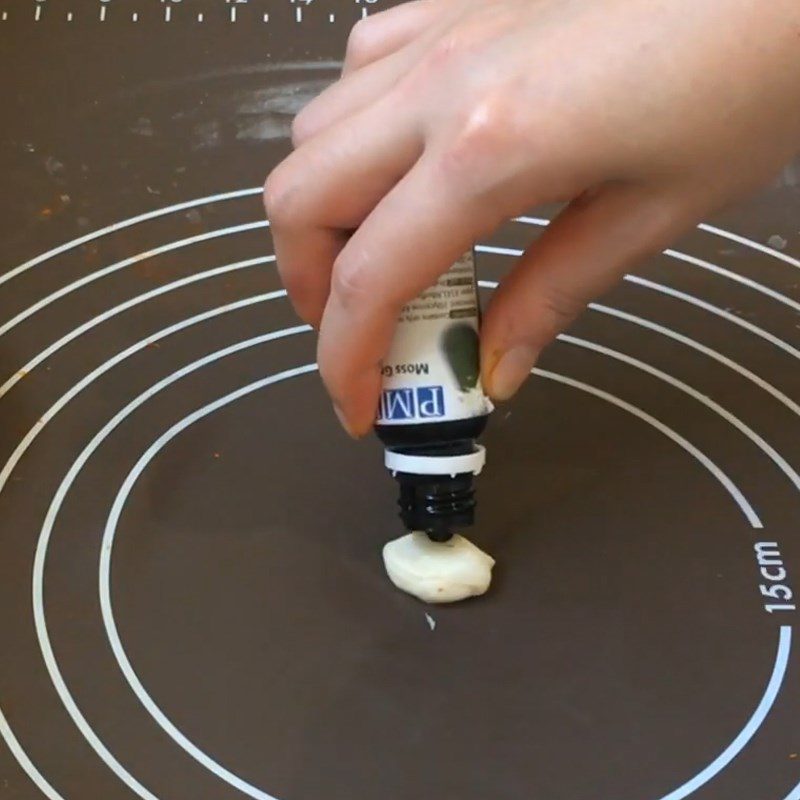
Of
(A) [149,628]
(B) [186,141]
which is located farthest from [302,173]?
(B) [186,141]

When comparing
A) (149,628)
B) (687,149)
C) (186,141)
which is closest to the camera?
(687,149)

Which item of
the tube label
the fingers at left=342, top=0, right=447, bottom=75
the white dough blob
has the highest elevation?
the fingers at left=342, top=0, right=447, bottom=75

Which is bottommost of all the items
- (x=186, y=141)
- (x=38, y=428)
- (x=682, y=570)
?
(x=682, y=570)

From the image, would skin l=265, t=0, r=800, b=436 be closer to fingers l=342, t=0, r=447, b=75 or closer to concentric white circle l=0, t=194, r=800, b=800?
fingers l=342, t=0, r=447, b=75

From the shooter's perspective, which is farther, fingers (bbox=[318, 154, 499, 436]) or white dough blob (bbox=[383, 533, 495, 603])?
white dough blob (bbox=[383, 533, 495, 603])

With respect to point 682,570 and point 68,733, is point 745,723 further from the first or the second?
point 68,733

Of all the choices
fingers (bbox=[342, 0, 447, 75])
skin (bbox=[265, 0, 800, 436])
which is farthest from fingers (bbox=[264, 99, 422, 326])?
fingers (bbox=[342, 0, 447, 75])

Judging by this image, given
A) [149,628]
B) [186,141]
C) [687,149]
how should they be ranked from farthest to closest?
[186,141] < [149,628] < [687,149]

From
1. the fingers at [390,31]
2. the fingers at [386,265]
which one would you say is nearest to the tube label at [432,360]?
the fingers at [386,265]
